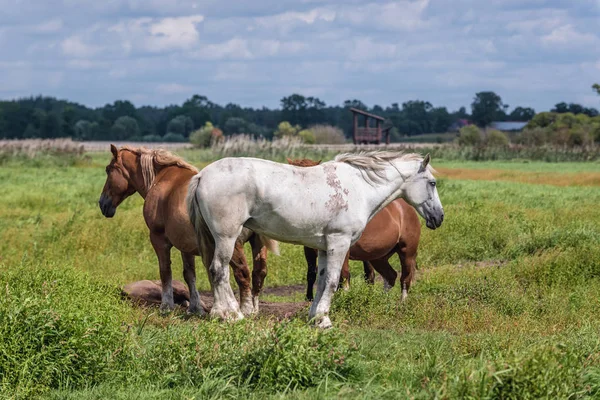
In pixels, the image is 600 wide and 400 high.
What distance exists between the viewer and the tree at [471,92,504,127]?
124062 millimetres

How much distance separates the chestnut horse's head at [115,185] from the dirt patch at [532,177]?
1911cm

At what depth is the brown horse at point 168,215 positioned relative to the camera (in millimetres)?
9359

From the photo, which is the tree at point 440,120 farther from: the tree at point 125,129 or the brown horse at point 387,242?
the brown horse at point 387,242

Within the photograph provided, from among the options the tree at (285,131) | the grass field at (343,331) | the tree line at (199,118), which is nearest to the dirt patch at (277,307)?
the grass field at (343,331)

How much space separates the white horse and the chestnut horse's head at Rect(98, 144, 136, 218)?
8.25ft

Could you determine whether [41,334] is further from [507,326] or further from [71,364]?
[507,326]

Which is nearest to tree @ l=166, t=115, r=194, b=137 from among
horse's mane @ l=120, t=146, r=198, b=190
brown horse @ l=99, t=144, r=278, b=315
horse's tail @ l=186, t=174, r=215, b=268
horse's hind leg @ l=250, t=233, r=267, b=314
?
brown horse @ l=99, t=144, r=278, b=315

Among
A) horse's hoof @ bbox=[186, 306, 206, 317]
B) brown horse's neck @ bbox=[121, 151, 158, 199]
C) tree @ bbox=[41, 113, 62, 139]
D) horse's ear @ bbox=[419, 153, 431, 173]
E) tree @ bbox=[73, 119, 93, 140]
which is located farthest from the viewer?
tree @ bbox=[73, 119, 93, 140]

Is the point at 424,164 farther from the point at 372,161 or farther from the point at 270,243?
the point at 270,243

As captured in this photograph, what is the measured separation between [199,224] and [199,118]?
368 ft

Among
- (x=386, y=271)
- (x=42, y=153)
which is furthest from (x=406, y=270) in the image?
(x=42, y=153)

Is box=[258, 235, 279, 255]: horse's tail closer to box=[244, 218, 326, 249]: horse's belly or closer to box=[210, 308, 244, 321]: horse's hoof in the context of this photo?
box=[244, 218, 326, 249]: horse's belly

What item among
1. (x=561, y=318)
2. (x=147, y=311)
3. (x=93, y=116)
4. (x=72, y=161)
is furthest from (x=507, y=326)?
(x=93, y=116)

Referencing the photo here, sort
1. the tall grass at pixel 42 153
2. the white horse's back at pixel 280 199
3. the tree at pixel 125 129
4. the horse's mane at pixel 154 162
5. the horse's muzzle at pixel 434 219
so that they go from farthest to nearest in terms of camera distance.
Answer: the tree at pixel 125 129, the tall grass at pixel 42 153, the horse's mane at pixel 154 162, the horse's muzzle at pixel 434 219, the white horse's back at pixel 280 199
